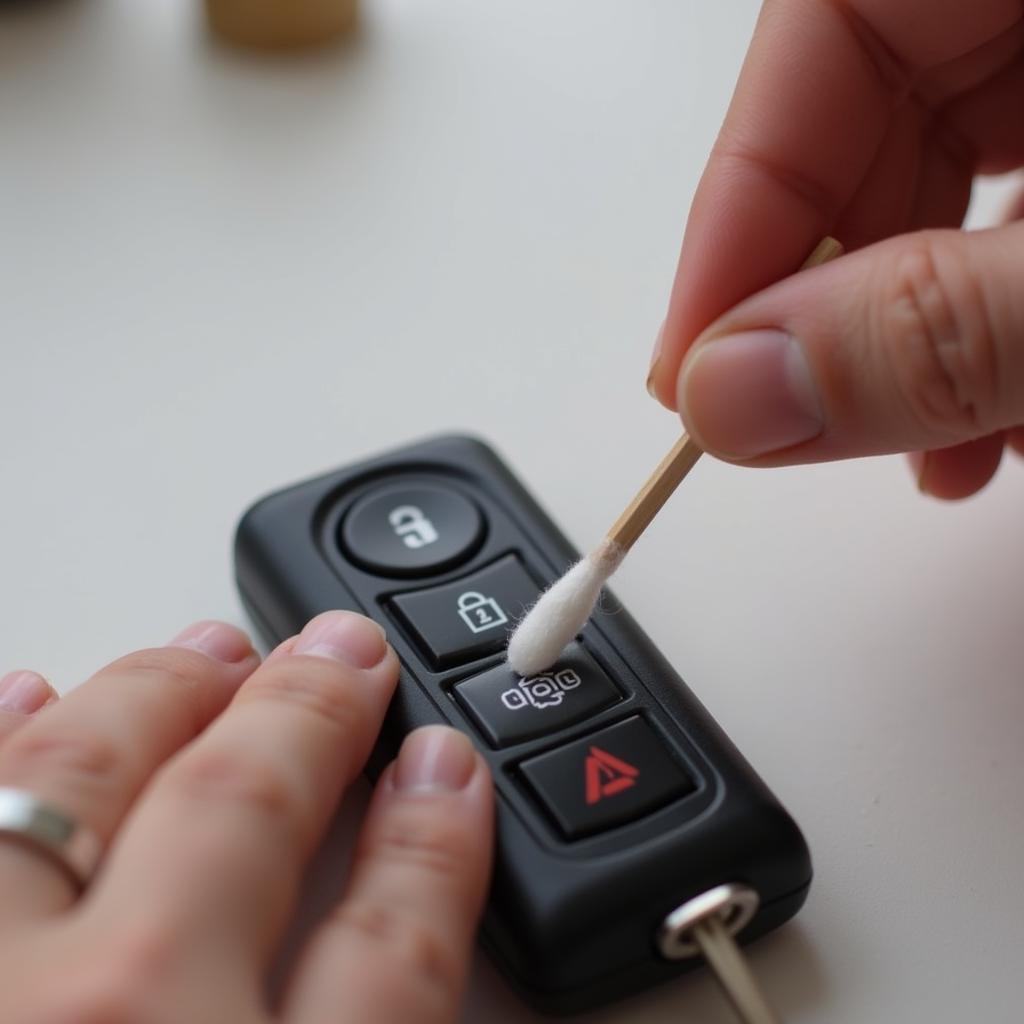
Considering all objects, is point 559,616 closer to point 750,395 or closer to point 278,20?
point 750,395

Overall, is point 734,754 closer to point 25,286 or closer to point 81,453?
point 81,453

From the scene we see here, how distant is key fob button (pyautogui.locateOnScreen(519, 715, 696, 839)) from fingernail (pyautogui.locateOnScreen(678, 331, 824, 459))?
114 millimetres

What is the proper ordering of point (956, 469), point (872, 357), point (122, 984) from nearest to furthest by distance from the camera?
point (122, 984) → point (872, 357) → point (956, 469)

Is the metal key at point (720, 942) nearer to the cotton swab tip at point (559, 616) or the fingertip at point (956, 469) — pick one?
the cotton swab tip at point (559, 616)

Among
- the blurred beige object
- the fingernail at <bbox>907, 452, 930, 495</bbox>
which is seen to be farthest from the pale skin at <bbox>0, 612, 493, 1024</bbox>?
the blurred beige object

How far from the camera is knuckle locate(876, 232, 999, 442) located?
43cm

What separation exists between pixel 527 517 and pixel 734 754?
0.14m

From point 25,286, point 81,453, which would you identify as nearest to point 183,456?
point 81,453

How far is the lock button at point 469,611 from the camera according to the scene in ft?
1.59

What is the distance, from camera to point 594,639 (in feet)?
1.61

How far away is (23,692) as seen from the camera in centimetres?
48

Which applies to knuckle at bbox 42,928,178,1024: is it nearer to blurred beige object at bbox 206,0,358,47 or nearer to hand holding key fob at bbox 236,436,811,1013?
hand holding key fob at bbox 236,436,811,1013

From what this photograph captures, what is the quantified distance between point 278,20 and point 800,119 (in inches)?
16.5

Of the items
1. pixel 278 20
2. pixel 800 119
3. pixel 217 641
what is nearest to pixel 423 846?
pixel 217 641
